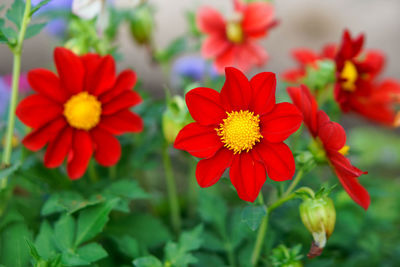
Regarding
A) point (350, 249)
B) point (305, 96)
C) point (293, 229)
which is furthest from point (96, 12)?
point (350, 249)

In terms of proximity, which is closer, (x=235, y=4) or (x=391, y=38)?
(x=235, y=4)

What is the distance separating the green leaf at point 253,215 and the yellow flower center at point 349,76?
11.2 inches

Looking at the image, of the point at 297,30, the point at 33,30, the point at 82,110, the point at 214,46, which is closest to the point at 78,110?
the point at 82,110

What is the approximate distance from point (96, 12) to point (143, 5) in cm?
22

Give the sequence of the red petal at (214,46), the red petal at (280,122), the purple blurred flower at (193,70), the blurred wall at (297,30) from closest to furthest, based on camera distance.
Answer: the red petal at (280,122) → the red petal at (214,46) → the purple blurred flower at (193,70) → the blurred wall at (297,30)

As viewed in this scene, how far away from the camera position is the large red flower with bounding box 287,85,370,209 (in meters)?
0.45

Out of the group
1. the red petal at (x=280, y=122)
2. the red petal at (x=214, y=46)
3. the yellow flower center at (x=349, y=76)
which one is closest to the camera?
the red petal at (x=280, y=122)

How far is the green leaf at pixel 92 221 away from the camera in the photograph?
0.53 meters

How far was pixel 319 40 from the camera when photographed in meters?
1.67

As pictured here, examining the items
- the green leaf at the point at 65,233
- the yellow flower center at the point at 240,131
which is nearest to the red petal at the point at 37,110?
the green leaf at the point at 65,233

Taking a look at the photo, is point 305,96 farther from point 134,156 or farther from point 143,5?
point 143,5

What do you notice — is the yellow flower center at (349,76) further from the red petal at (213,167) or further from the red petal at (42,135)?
the red petal at (42,135)

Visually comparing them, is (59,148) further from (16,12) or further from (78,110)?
(16,12)

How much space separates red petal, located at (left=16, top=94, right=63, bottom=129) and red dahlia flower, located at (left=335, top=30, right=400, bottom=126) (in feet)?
1.26
